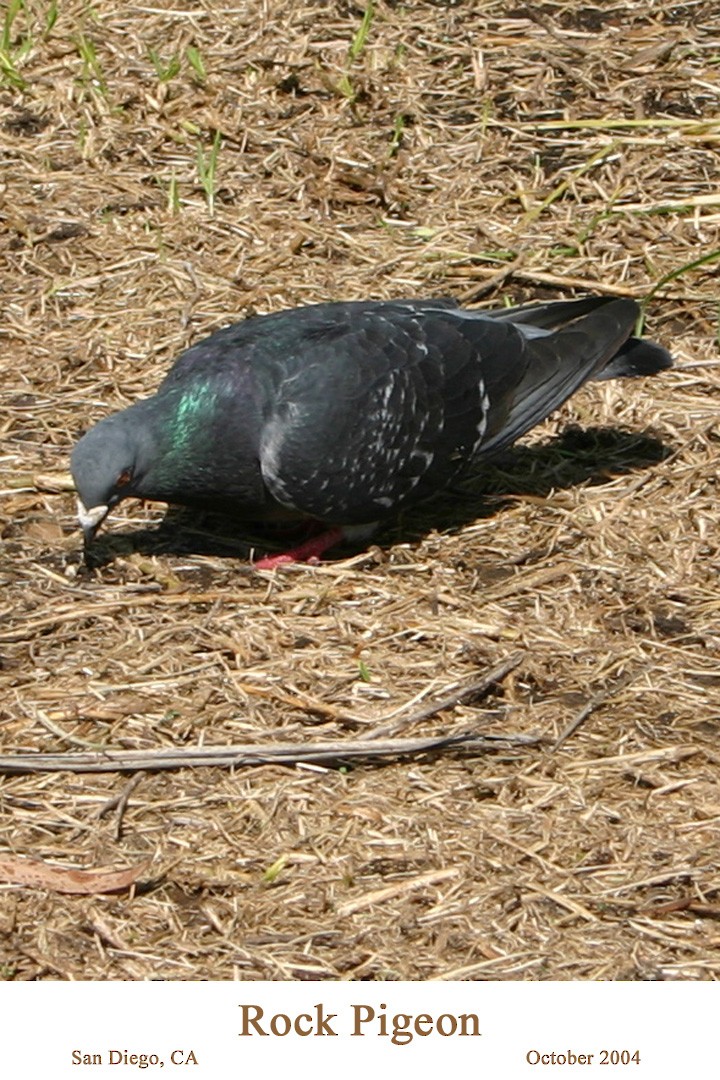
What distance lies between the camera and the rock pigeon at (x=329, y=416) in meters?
6.02

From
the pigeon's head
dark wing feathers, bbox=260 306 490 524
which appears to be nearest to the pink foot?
dark wing feathers, bbox=260 306 490 524

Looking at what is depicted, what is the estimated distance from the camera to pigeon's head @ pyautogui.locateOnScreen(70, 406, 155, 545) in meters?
5.87

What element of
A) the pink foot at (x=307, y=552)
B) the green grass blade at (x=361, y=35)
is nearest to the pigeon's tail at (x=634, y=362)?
the pink foot at (x=307, y=552)

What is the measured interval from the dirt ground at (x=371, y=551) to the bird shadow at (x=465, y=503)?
2 centimetres

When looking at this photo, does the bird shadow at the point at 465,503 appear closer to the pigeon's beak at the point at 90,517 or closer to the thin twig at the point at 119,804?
the pigeon's beak at the point at 90,517

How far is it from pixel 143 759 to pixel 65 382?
247 centimetres

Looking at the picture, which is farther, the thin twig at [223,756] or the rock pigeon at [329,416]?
the rock pigeon at [329,416]

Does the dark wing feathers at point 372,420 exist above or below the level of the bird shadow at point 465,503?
above

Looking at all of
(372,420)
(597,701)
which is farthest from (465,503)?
(597,701)

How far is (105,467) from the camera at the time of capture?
19.3 feet

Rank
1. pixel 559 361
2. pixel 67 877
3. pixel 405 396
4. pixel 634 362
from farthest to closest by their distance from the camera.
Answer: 1. pixel 634 362
2. pixel 559 361
3. pixel 405 396
4. pixel 67 877

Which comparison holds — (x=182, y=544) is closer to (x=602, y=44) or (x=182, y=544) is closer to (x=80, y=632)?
(x=80, y=632)

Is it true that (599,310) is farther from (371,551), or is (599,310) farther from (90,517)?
(90,517)

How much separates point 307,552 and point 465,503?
76 cm
